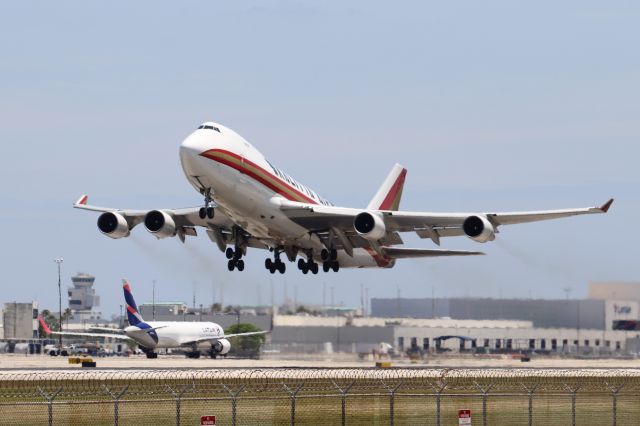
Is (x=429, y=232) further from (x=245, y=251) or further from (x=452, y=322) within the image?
(x=452, y=322)

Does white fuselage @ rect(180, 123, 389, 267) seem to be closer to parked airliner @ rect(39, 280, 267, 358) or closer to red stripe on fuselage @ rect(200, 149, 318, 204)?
red stripe on fuselage @ rect(200, 149, 318, 204)

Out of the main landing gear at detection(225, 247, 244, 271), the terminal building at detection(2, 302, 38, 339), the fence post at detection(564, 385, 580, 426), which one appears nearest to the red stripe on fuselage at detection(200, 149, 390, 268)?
the main landing gear at detection(225, 247, 244, 271)

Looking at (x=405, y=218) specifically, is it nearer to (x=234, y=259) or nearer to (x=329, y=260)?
(x=329, y=260)

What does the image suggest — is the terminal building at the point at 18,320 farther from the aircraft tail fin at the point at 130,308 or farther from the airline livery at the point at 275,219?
the airline livery at the point at 275,219

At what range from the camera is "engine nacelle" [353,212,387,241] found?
62.5 m

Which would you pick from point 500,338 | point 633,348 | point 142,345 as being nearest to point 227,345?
point 142,345

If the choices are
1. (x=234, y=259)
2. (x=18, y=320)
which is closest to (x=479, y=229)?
(x=234, y=259)

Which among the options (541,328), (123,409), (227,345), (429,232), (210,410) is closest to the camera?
(210,410)

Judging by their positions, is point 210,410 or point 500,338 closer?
point 210,410

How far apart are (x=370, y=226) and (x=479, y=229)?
6041 millimetres

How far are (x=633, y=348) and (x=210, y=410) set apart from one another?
284 feet

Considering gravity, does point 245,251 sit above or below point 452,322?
above

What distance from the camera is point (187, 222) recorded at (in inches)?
2685

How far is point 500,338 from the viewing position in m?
132
